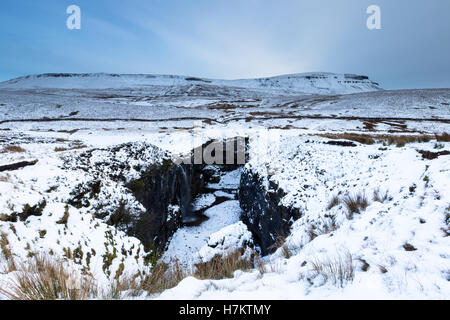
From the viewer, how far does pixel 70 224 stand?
5.62 m

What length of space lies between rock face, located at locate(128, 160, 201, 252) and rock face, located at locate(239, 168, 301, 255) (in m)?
5.09

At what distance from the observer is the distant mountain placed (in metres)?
138

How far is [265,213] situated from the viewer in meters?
11.2

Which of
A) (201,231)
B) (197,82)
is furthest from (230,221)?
(197,82)

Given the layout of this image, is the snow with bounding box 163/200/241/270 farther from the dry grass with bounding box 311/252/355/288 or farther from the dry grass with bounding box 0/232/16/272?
the dry grass with bounding box 311/252/355/288

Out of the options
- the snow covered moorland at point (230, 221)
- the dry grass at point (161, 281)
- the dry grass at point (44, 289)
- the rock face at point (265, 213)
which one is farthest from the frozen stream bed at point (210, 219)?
the dry grass at point (44, 289)

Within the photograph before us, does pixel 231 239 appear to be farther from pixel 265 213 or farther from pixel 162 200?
pixel 162 200

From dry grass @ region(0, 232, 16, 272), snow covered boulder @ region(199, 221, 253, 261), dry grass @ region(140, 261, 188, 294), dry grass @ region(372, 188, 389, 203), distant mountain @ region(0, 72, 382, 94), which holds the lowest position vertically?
snow covered boulder @ region(199, 221, 253, 261)

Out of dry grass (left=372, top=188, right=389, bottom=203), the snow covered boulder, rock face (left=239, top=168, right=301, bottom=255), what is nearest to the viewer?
dry grass (left=372, top=188, right=389, bottom=203)

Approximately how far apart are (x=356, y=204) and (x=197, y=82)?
532ft

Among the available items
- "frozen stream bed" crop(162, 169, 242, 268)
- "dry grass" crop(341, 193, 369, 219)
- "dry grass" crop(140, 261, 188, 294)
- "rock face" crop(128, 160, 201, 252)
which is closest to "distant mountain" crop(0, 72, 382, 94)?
"frozen stream bed" crop(162, 169, 242, 268)

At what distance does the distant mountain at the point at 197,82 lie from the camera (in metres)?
138

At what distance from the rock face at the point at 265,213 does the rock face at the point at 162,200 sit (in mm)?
5092
